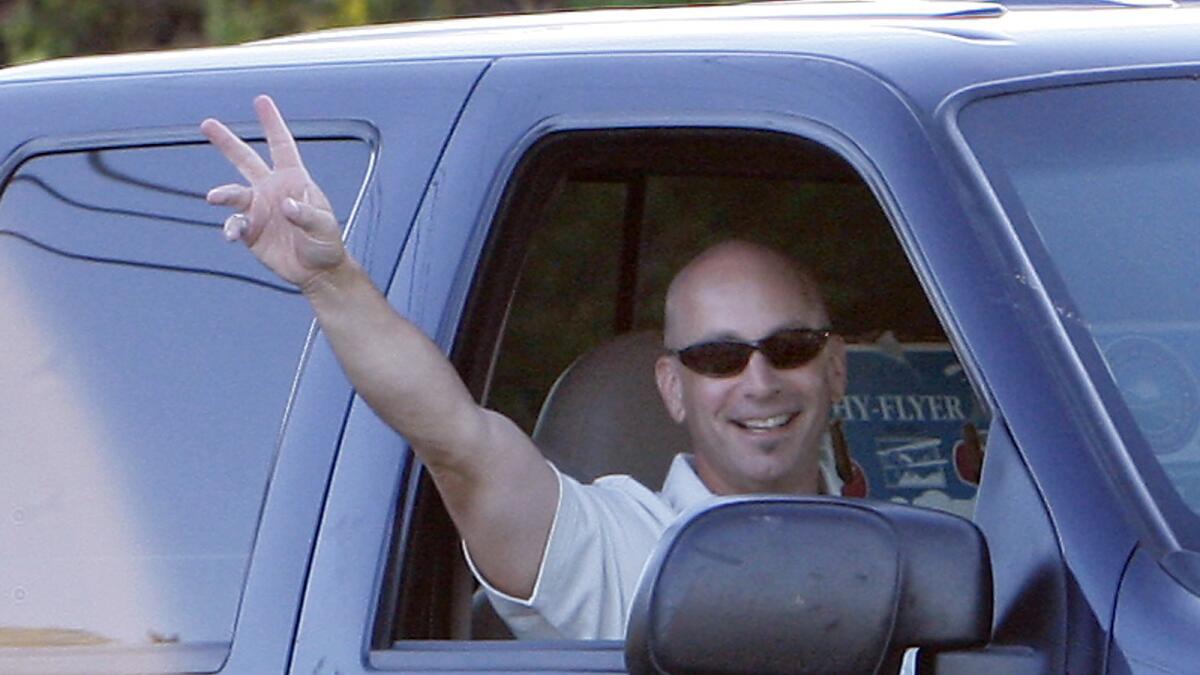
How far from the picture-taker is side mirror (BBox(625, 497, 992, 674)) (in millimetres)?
2021

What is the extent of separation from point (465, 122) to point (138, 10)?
758 cm

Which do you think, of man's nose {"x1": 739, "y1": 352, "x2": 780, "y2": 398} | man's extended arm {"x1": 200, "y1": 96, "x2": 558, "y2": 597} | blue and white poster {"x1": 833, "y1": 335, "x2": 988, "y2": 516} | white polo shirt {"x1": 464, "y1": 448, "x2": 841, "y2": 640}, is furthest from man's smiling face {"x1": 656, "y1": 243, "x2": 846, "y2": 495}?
man's extended arm {"x1": 200, "y1": 96, "x2": 558, "y2": 597}

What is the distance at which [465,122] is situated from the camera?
8.72 ft

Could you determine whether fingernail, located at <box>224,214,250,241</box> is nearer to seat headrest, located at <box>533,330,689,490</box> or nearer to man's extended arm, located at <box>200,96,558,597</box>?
man's extended arm, located at <box>200,96,558,597</box>

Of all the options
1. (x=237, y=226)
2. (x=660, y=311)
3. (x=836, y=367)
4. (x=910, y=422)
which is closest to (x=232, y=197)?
(x=237, y=226)

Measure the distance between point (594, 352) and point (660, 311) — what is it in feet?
1.20

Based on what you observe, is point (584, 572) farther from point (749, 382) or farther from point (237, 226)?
point (237, 226)

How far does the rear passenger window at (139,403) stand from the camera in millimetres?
2678

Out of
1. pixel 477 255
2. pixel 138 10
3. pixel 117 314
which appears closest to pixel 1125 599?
pixel 477 255

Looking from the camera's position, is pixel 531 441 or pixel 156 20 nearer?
pixel 531 441

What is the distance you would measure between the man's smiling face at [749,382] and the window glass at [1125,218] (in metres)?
0.55

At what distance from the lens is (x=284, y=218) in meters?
2.41

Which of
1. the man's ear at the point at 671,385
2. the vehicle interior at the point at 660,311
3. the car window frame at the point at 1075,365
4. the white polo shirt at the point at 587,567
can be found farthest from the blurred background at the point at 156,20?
the car window frame at the point at 1075,365

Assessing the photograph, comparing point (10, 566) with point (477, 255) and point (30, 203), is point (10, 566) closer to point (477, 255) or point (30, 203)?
point (30, 203)
